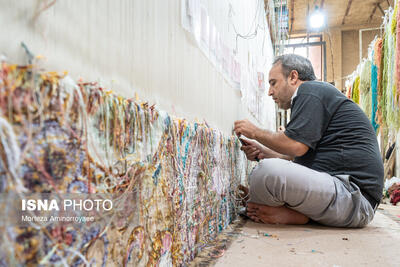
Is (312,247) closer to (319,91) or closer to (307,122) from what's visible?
(307,122)

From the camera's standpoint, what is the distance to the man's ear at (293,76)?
1597 millimetres

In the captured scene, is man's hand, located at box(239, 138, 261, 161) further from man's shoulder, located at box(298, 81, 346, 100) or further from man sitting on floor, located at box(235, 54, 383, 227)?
man's shoulder, located at box(298, 81, 346, 100)

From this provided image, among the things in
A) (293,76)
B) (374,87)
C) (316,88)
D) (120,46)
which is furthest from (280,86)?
(374,87)

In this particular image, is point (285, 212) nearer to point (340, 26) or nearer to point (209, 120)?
point (209, 120)

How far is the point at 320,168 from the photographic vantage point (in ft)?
4.58

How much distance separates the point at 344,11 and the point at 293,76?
632 centimetres

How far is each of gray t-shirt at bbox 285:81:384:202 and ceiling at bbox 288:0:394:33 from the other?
193 inches

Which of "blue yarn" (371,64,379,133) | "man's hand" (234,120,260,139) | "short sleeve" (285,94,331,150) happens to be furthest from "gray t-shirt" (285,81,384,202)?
"blue yarn" (371,64,379,133)

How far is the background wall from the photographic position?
35 centimetres

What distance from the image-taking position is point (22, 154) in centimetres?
32

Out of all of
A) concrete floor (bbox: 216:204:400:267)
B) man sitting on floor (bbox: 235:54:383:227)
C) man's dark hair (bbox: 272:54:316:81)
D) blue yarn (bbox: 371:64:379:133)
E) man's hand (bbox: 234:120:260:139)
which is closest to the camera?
concrete floor (bbox: 216:204:400:267)

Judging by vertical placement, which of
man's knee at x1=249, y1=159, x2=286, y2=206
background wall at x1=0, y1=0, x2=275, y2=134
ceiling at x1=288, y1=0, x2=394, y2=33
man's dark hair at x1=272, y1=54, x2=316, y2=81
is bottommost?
man's knee at x1=249, y1=159, x2=286, y2=206

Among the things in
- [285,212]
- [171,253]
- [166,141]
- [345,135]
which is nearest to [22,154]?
[166,141]

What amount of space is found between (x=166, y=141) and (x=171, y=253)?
0.25m
